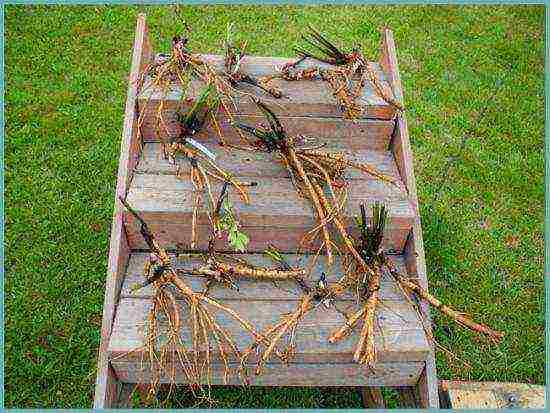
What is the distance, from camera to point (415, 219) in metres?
2.50

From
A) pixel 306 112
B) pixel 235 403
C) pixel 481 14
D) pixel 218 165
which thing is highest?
pixel 481 14

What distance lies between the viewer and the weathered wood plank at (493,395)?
2.52 m

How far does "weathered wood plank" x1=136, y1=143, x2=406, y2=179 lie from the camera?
2.62 m

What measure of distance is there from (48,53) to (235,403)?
10.1 ft

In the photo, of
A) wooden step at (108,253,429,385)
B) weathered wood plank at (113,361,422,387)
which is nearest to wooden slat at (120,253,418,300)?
wooden step at (108,253,429,385)

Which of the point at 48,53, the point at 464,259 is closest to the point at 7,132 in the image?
the point at 48,53

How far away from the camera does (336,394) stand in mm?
3055

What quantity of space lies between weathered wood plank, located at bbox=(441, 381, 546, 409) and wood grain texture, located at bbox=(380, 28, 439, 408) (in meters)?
0.24

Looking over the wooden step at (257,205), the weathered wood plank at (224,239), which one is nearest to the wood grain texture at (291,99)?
the wooden step at (257,205)

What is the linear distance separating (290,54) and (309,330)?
9.80 feet

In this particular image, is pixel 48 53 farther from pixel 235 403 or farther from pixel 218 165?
pixel 235 403

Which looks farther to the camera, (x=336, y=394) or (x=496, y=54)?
(x=496, y=54)

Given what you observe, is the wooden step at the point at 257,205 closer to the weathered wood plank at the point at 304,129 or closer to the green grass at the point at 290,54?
the weathered wood plank at the point at 304,129

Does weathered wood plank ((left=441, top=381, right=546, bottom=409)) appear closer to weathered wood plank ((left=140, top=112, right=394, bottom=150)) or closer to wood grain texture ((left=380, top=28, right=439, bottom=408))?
wood grain texture ((left=380, top=28, right=439, bottom=408))
